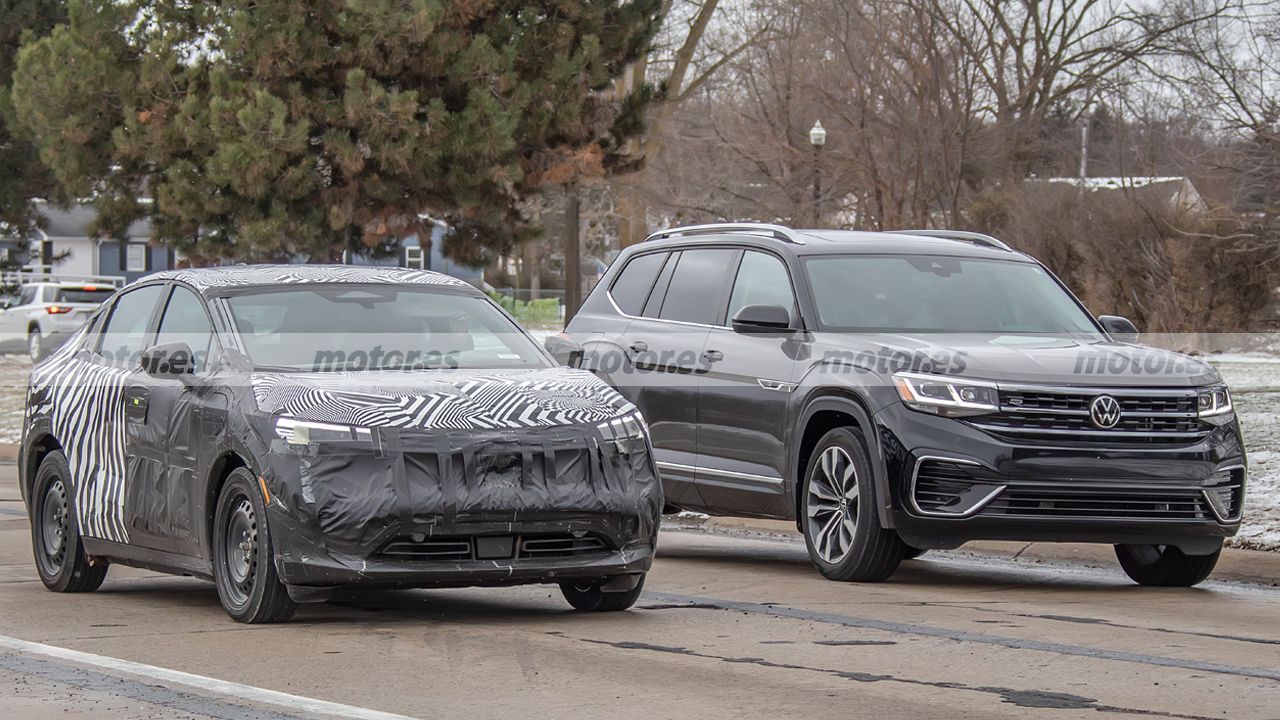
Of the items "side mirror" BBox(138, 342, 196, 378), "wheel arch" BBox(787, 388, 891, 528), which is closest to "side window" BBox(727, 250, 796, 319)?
"wheel arch" BBox(787, 388, 891, 528)

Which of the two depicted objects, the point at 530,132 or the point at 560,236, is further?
the point at 560,236

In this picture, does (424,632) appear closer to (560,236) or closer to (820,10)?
(820,10)

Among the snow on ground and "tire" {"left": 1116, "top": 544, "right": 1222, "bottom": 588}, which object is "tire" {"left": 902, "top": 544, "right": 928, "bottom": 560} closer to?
"tire" {"left": 1116, "top": 544, "right": 1222, "bottom": 588}

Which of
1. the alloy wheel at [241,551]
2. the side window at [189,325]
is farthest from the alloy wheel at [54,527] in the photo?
the alloy wheel at [241,551]

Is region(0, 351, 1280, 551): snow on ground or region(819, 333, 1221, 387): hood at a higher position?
region(819, 333, 1221, 387): hood

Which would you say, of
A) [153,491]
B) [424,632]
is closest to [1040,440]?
[424,632]

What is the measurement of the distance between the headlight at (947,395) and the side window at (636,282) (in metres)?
3.24

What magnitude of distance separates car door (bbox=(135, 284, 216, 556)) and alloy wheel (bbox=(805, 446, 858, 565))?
11.5ft

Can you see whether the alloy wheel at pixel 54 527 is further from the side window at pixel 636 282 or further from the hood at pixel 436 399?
the side window at pixel 636 282

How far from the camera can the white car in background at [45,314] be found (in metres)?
41.5

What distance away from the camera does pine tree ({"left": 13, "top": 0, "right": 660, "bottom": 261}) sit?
95.8 feet

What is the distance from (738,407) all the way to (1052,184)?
23.1 metres

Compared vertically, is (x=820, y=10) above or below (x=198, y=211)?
above

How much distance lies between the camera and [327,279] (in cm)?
957
